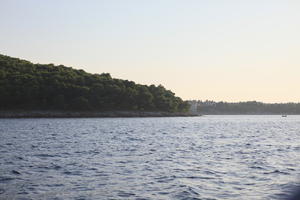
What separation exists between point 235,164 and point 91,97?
145m

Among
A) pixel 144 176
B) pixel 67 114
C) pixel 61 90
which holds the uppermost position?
pixel 61 90

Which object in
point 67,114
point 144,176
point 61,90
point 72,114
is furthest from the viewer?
point 61,90

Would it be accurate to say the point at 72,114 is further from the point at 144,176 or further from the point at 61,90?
the point at 144,176

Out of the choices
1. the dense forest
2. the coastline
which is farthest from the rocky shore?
the dense forest

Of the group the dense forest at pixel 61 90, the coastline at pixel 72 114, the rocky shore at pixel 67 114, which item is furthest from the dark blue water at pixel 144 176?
the dense forest at pixel 61 90

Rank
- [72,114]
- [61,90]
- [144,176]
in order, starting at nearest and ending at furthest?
[144,176], [72,114], [61,90]

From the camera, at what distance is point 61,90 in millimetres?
161250

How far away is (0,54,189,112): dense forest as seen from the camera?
14525cm

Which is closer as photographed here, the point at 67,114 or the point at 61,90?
the point at 67,114

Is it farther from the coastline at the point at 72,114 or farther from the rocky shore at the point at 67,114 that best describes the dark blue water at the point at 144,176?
the coastline at the point at 72,114

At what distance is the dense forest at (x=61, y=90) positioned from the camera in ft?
477

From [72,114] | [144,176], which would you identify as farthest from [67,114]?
[144,176]

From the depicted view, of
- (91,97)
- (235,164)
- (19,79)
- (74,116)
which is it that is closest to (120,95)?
(91,97)

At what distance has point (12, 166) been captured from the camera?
23.8m
